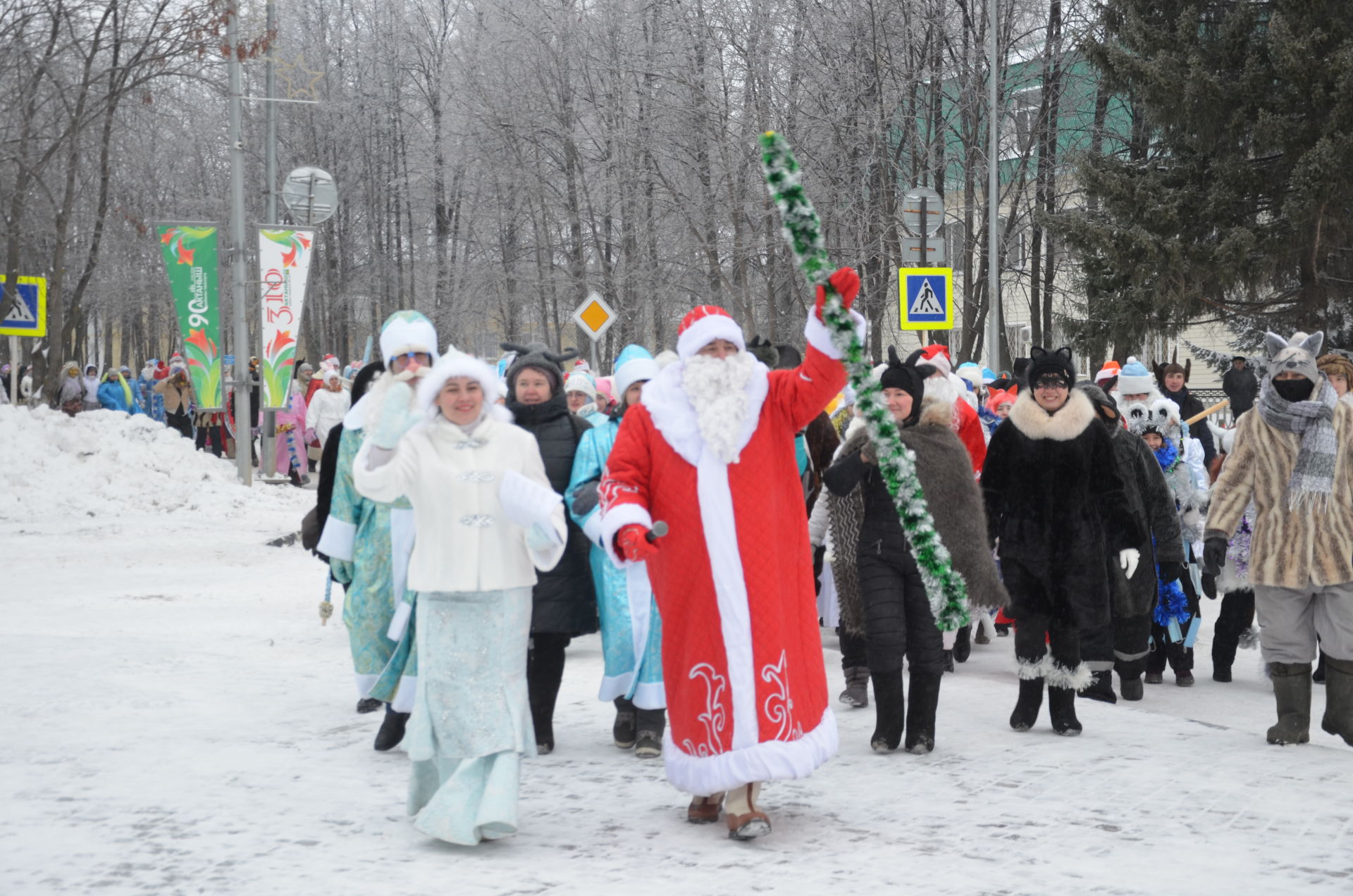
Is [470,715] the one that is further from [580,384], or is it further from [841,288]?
[580,384]

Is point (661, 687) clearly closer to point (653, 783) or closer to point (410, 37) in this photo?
point (653, 783)

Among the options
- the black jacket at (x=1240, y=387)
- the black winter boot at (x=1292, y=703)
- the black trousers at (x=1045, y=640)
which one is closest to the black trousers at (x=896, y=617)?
the black trousers at (x=1045, y=640)

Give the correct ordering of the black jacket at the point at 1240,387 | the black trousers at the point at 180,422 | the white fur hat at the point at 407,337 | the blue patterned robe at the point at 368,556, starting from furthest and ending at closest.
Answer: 1. the black trousers at the point at 180,422
2. the black jacket at the point at 1240,387
3. the blue patterned robe at the point at 368,556
4. the white fur hat at the point at 407,337

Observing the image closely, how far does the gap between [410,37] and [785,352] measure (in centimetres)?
3583

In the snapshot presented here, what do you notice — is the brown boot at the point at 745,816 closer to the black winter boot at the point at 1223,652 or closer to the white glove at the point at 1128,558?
the white glove at the point at 1128,558

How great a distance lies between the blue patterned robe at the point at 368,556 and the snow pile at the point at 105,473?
487 inches

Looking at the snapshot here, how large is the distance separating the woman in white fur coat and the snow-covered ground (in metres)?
0.22

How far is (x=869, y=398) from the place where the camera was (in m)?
5.55

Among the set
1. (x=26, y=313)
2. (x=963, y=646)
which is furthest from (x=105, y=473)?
(x=963, y=646)

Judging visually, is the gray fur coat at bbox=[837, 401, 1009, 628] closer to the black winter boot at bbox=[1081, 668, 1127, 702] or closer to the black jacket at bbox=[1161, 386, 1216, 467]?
the black winter boot at bbox=[1081, 668, 1127, 702]

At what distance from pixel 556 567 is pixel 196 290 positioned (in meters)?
16.3

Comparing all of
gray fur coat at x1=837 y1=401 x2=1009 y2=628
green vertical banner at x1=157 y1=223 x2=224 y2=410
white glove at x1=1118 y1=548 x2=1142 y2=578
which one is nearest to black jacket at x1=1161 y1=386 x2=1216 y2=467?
white glove at x1=1118 y1=548 x2=1142 y2=578

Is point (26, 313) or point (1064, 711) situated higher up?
point (26, 313)

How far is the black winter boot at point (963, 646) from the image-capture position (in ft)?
33.0
